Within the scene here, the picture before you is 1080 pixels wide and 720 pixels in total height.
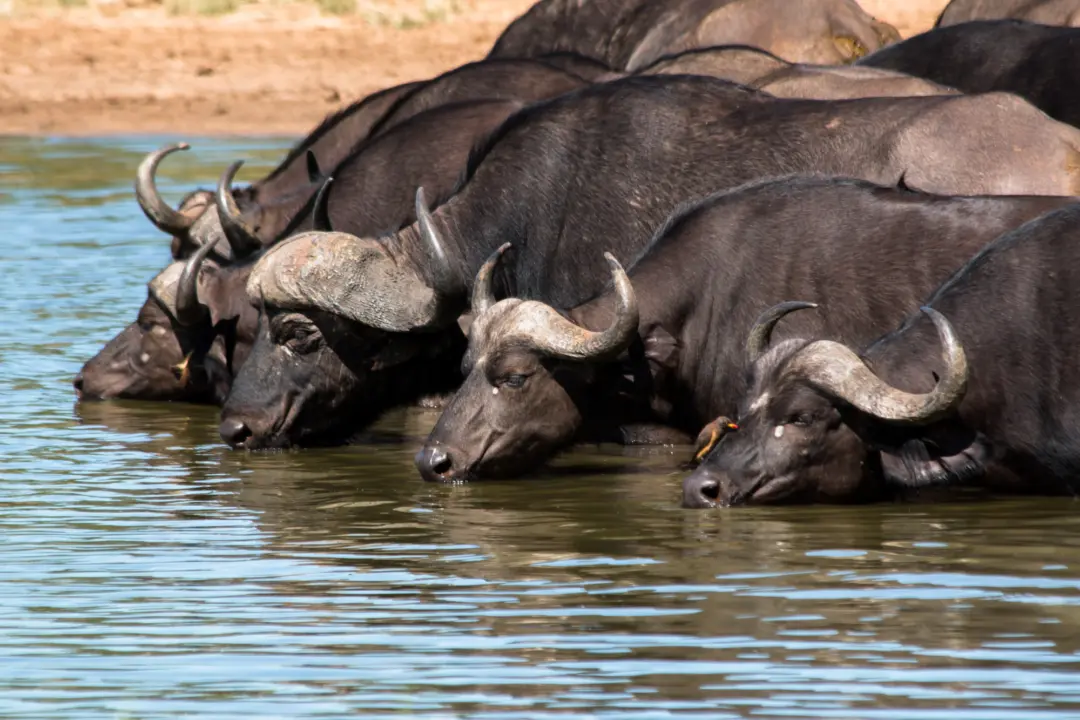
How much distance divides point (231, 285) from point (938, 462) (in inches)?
198

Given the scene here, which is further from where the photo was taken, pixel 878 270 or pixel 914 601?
pixel 878 270

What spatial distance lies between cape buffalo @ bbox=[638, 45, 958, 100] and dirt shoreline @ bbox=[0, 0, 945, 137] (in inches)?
596

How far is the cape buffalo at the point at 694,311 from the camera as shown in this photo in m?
10.1

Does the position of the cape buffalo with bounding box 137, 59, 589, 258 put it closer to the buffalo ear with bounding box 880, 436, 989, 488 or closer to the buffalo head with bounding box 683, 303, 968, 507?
the buffalo head with bounding box 683, 303, 968, 507

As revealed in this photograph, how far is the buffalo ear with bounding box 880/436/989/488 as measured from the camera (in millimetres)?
9125

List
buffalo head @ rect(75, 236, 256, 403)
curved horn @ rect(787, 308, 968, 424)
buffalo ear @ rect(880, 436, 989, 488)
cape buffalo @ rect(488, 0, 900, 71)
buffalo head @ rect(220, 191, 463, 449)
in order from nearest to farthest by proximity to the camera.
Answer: curved horn @ rect(787, 308, 968, 424) < buffalo ear @ rect(880, 436, 989, 488) < buffalo head @ rect(220, 191, 463, 449) < buffalo head @ rect(75, 236, 256, 403) < cape buffalo @ rect(488, 0, 900, 71)

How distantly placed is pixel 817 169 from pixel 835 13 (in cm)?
692

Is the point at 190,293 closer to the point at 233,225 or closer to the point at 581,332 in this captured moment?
the point at 233,225

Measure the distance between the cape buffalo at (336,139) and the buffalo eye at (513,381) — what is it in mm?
3441

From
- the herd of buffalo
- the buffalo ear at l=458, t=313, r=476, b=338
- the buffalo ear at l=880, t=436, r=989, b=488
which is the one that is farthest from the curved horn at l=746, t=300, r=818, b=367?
the buffalo ear at l=458, t=313, r=476, b=338

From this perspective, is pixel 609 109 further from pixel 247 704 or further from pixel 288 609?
pixel 247 704

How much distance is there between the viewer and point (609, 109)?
12.1m

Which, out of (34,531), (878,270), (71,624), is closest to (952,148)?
(878,270)

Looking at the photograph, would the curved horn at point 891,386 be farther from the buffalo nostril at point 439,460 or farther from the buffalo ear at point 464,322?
the buffalo ear at point 464,322
